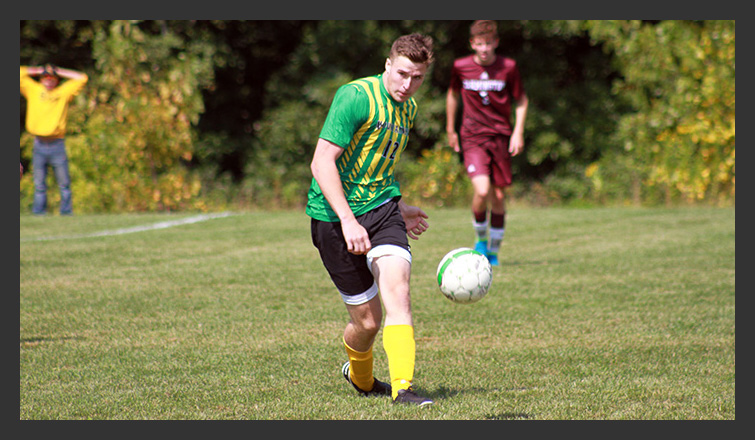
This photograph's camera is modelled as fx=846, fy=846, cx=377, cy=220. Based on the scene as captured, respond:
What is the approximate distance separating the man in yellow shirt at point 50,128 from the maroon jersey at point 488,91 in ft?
27.2

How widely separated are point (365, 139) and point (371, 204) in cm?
35

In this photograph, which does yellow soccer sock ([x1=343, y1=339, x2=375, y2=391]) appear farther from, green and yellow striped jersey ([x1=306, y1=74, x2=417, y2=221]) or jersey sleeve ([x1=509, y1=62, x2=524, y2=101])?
jersey sleeve ([x1=509, y1=62, x2=524, y2=101])

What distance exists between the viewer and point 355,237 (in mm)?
4133

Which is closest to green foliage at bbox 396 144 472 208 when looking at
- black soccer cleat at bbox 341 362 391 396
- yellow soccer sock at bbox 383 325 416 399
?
black soccer cleat at bbox 341 362 391 396

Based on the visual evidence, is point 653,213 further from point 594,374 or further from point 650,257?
point 594,374

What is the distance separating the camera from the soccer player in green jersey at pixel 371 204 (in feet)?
13.8

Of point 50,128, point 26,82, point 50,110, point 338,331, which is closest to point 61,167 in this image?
point 50,128

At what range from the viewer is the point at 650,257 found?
10383 millimetres

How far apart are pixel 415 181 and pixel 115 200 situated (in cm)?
689

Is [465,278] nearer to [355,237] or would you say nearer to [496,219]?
[355,237]

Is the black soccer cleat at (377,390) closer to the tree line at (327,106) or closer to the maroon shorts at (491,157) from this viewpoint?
the maroon shorts at (491,157)

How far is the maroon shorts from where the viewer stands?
9305 millimetres

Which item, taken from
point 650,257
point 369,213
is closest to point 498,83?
point 650,257

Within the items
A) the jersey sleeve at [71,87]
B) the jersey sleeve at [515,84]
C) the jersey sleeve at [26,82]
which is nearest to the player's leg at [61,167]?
the jersey sleeve at [71,87]
